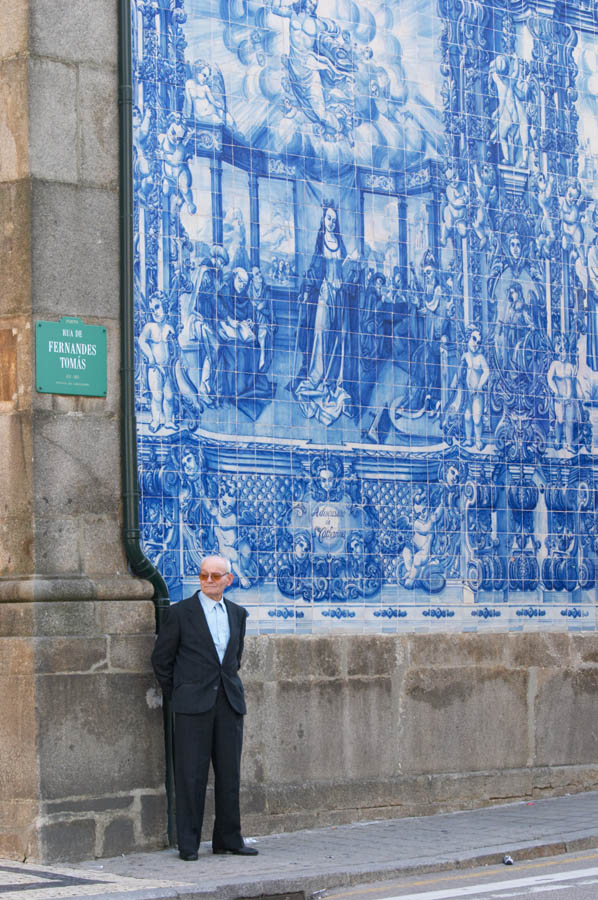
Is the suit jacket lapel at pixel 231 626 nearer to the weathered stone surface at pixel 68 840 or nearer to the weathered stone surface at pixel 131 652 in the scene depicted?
the weathered stone surface at pixel 131 652

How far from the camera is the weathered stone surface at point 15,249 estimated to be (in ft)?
34.1

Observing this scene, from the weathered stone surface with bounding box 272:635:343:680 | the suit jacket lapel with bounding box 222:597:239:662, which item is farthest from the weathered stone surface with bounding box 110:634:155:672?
the weathered stone surface with bounding box 272:635:343:680

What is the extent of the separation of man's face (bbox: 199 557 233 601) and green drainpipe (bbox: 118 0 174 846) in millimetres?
312

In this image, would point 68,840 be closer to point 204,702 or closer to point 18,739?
point 18,739

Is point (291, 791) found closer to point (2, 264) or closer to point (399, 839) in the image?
point (399, 839)

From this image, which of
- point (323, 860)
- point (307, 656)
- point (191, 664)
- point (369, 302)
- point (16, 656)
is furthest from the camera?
point (369, 302)

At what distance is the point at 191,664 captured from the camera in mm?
10312

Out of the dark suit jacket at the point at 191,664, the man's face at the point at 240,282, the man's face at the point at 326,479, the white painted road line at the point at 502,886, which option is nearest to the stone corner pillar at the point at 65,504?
the dark suit jacket at the point at 191,664

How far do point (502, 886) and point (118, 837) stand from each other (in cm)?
232

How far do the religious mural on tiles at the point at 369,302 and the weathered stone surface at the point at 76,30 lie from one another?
29 cm

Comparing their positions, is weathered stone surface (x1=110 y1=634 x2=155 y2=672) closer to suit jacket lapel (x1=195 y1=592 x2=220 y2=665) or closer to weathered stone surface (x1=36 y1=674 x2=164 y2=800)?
weathered stone surface (x1=36 y1=674 x2=164 y2=800)

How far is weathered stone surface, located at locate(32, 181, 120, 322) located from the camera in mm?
10445

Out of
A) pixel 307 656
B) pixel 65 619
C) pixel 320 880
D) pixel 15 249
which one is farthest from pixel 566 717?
pixel 15 249

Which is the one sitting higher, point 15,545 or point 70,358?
point 70,358
